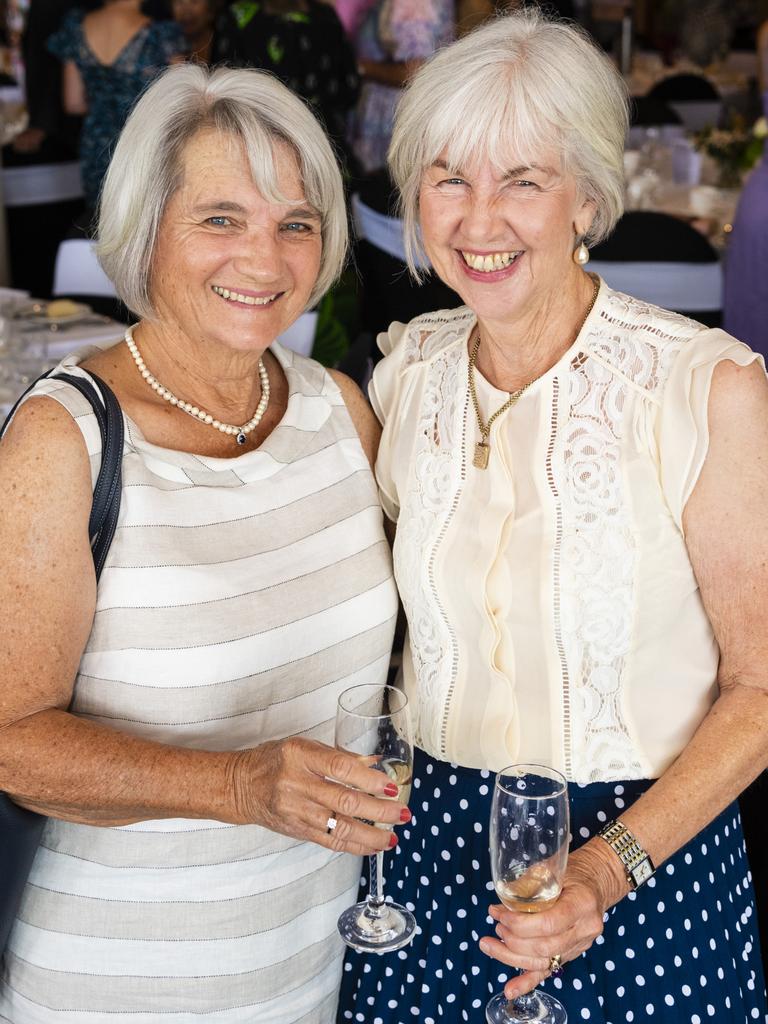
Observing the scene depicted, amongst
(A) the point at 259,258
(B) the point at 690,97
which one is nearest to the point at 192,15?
(B) the point at 690,97

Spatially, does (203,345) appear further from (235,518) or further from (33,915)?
(33,915)

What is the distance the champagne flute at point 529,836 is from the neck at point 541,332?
660 millimetres

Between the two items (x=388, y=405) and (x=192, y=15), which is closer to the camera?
(x=388, y=405)

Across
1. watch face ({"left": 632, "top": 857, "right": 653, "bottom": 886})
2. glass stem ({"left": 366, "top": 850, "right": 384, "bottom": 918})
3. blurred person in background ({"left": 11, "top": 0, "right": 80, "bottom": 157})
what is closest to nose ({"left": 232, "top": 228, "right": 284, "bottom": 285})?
glass stem ({"left": 366, "top": 850, "right": 384, "bottom": 918})

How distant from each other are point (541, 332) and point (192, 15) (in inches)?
254

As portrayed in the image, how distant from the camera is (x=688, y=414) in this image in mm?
1734

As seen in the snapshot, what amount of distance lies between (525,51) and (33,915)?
4.98 feet

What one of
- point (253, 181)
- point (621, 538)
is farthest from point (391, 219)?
point (621, 538)

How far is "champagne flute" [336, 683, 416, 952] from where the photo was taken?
166cm

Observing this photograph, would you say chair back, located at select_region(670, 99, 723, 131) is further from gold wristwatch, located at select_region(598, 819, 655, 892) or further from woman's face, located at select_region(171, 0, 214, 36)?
gold wristwatch, located at select_region(598, 819, 655, 892)

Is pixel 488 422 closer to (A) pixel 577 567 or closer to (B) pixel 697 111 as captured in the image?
(A) pixel 577 567

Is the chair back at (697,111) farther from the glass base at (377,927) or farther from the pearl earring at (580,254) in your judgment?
the glass base at (377,927)

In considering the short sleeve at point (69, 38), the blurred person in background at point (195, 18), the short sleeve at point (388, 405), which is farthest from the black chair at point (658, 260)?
the blurred person in background at point (195, 18)

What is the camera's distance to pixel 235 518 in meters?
1.89
